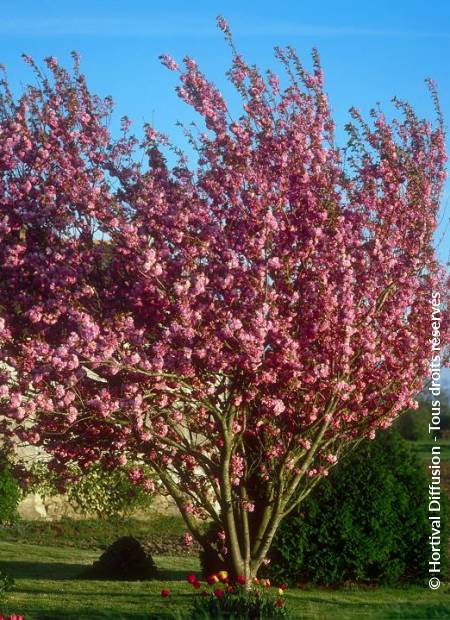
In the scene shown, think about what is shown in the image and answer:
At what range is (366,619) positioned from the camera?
366 inches

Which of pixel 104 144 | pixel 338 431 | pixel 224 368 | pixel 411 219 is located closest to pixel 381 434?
pixel 338 431

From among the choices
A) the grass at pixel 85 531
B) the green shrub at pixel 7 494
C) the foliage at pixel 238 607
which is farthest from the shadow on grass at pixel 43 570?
the foliage at pixel 238 607

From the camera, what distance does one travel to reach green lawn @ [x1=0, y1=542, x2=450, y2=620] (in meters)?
9.32

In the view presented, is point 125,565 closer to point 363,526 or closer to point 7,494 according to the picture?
point 363,526

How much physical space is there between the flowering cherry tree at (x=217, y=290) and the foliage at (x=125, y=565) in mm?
2110

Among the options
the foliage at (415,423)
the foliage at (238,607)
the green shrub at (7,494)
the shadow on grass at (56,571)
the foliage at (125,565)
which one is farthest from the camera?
the foliage at (415,423)

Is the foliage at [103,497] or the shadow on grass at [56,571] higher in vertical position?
the foliage at [103,497]

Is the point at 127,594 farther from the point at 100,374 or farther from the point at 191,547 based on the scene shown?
the point at 191,547

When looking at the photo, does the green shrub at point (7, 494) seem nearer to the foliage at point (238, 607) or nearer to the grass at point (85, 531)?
the grass at point (85, 531)

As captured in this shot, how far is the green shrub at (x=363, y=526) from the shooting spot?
11.4m

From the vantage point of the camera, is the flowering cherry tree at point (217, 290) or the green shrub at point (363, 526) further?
the green shrub at point (363, 526)

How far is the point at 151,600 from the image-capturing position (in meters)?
10.1

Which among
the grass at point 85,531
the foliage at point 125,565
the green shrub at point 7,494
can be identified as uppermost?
the green shrub at point 7,494

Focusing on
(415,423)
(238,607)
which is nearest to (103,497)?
(238,607)
